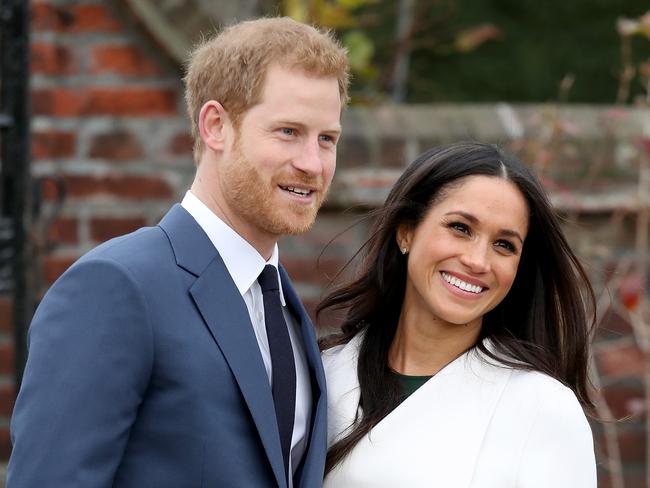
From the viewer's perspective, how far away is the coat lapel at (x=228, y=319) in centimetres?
274

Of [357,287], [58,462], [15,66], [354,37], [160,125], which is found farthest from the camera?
[354,37]

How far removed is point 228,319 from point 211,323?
0.05m

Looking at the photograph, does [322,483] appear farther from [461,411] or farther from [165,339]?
[165,339]

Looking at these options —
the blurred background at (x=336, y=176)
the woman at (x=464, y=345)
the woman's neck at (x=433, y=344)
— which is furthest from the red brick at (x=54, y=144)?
the woman's neck at (x=433, y=344)

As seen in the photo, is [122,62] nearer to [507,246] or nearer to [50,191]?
[50,191]

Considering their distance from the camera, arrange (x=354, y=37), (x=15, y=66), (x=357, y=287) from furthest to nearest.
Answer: (x=354, y=37) → (x=15, y=66) → (x=357, y=287)

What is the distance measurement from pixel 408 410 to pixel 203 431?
0.66 meters

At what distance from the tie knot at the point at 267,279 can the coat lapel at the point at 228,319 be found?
0.37 ft

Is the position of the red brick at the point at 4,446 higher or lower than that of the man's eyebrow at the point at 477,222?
lower

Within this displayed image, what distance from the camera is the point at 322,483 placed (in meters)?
3.05

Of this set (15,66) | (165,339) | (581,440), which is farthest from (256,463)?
(15,66)

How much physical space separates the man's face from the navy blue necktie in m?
0.14

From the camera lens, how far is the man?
2.57m

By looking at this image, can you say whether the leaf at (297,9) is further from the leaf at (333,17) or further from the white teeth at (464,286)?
the white teeth at (464,286)
